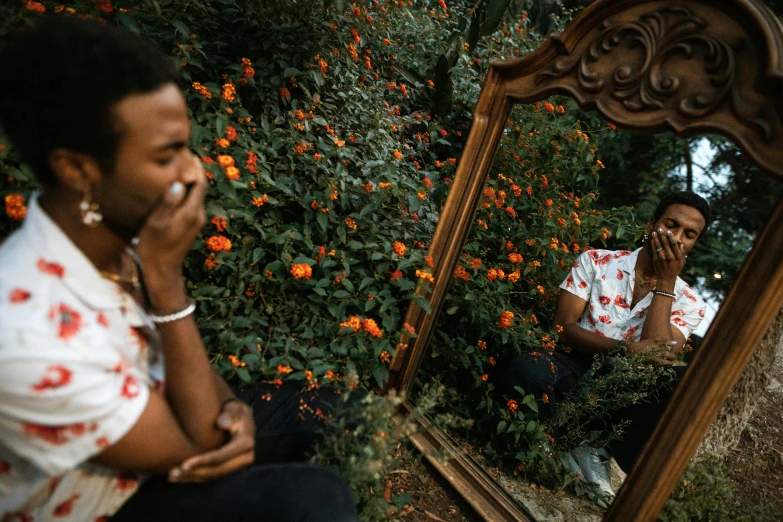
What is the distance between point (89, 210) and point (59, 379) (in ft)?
1.04

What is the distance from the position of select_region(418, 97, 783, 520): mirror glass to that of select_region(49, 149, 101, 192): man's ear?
56.1 inches

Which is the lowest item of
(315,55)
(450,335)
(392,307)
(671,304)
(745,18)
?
(450,335)

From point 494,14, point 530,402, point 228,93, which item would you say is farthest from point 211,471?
point 494,14

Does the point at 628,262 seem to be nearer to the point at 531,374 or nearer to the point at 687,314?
the point at 687,314

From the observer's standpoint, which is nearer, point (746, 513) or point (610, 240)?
point (746, 513)

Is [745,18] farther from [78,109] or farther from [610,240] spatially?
[610,240]

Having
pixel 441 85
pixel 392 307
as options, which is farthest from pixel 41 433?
pixel 441 85

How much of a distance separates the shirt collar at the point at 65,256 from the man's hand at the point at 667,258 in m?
1.79

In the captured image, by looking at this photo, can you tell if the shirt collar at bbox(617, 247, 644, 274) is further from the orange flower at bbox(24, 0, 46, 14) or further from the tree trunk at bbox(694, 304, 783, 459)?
the orange flower at bbox(24, 0, 46, 14)

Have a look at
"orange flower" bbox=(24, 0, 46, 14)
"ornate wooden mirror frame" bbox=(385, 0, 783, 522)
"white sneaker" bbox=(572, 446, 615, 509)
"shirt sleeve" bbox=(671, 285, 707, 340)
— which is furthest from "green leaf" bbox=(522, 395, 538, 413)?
"orange flower" bbox=(24, 0, 46, 14)

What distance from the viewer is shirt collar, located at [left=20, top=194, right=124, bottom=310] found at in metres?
0.94

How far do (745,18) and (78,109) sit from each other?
1443 mm

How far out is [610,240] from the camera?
3.10m

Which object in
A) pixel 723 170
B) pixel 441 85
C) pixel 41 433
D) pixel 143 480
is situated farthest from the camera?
pixel 441 85
